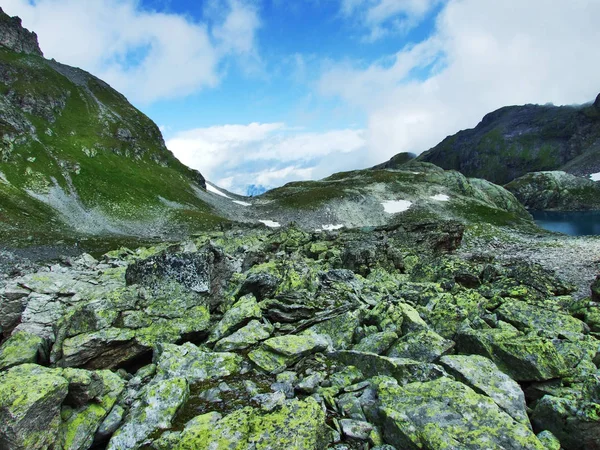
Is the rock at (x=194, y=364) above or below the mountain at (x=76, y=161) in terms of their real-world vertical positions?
below

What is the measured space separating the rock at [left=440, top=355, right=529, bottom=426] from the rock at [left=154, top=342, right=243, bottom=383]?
7605mm

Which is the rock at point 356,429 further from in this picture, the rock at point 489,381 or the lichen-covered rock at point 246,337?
the lichen-covered rock at point 246,337

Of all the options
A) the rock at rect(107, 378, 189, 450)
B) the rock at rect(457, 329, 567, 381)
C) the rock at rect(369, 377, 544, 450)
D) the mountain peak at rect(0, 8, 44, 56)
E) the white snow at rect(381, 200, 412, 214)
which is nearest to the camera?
the rock at rect(369, 377, 544, 450)

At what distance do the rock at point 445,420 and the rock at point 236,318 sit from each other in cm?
800

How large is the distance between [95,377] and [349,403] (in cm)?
787

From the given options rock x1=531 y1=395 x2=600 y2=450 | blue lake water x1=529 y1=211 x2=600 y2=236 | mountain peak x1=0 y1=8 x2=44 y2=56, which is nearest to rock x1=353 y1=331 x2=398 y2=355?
rock x1=531 y1=395 x2=600 y2=450

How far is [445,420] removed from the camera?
8430 mm

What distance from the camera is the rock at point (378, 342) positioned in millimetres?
13695

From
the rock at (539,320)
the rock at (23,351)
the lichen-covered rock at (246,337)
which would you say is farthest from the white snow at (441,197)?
the rock at (23,351)

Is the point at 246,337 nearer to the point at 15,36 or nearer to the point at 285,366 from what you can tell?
the point at 285,366

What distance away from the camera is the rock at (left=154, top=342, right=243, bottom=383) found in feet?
38.5

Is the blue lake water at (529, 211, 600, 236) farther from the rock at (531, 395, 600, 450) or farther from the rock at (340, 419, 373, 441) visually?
the rock at (340, 419, 373, 441)

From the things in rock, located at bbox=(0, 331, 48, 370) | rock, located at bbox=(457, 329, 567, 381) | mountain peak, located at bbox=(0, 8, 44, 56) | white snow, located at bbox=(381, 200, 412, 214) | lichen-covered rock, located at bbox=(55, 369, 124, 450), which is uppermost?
mountain peak, located at bbox=(0, 8, 44, 56)

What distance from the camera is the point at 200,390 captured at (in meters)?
10.9
